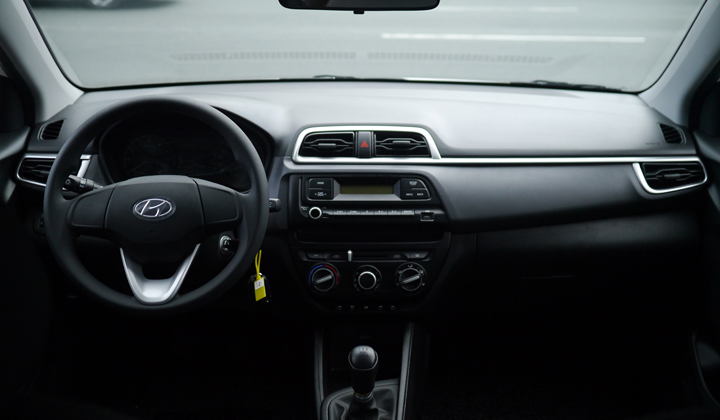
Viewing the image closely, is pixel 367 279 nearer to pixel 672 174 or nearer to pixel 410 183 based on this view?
pixel 410 183

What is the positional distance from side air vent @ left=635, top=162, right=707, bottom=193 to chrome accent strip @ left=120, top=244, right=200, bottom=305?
1.52 metres

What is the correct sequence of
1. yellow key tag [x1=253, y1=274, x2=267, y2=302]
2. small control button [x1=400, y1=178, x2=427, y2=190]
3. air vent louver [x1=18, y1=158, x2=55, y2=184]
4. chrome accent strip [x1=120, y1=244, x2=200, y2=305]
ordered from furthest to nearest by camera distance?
air vent louver [x1=18, y1=158, x2=55, y2=184] → small control button [x1=400, y1=178, x2=427, y2=190] → yellow key tag [x1=253, y1=274, x2=267, y2=302] → chrome accent strip [x1=120, y1=244, x2=200, y2=305]

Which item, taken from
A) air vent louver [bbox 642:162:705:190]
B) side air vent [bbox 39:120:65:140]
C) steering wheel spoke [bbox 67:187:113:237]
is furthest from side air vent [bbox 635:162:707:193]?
side air vent [bbox 39:120:65:140]

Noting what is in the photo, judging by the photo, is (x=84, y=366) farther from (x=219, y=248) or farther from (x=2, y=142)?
(x=219, y=248)

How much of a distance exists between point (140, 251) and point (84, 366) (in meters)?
1.31

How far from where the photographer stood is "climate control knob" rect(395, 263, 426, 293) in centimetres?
189

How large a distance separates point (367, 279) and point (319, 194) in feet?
1.06

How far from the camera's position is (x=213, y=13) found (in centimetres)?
484

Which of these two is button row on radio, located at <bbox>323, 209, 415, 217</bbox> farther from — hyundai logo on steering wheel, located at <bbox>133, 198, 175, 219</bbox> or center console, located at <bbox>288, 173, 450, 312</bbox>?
hyundai logo on steering wheel, located at <bbox>133, 198, 175, 219</bbox>

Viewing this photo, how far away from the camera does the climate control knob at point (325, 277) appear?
1.89 meters

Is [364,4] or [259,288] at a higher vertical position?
[364,4]

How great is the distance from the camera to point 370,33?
4.95 metres

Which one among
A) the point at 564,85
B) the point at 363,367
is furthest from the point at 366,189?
the point at 564,85

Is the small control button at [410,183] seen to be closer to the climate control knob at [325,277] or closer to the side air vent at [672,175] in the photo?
the climate control knob at [325,277]
